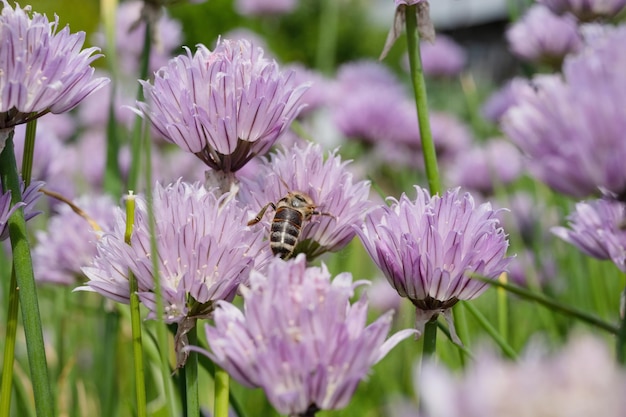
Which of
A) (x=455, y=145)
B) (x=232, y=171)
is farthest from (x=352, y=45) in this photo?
(x=232, y=171)

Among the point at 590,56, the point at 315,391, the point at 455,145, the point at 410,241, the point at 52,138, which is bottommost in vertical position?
the point at 315,391

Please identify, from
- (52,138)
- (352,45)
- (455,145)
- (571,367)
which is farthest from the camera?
(352,45)

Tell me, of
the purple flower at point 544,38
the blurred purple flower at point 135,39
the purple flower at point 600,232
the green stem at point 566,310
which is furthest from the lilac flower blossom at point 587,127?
the blurred purple flower at point 135,39

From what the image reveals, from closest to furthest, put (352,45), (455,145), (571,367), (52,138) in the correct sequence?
(571,367) → (52,138) → (455,145) → (352,45)

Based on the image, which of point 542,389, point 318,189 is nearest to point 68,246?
point 318,189

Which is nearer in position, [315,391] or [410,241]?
[315,391]

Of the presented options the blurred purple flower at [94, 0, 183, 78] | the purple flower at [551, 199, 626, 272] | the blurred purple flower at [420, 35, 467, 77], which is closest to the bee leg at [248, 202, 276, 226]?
the purple flower at [551, 199, 626, 272]

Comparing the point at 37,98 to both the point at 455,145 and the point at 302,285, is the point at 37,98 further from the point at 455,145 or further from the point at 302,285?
the point at 455,145
